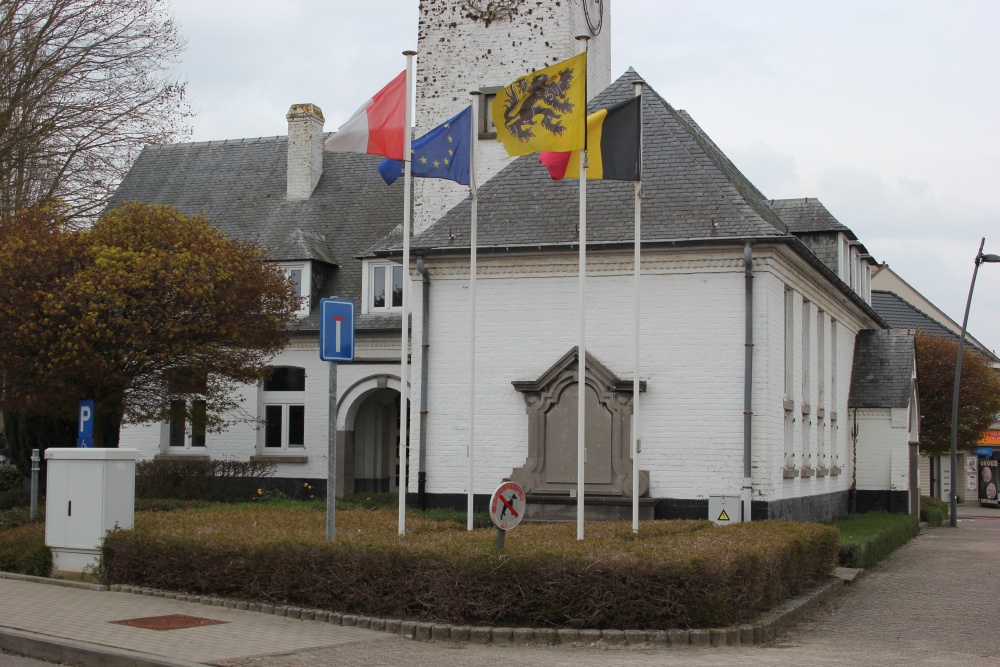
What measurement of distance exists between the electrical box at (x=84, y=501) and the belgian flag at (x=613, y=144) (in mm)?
7003

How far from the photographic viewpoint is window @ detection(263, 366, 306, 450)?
1313 inches

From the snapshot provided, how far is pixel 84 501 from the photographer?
15297mm

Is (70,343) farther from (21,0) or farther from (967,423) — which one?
(967,423)

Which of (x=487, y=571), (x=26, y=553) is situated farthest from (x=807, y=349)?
(x=26, y=553)

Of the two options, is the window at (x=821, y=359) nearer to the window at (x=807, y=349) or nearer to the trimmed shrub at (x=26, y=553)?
the window at (x=807, y=349)

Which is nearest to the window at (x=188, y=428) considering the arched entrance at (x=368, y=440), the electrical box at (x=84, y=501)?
the arched entrance at (x=368, y=440)

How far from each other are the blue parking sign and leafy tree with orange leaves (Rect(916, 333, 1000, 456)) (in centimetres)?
3618

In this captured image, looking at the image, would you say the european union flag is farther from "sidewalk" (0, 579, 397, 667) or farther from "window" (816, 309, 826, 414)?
"window" (816, 309, 826, 414)

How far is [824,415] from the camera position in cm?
2791

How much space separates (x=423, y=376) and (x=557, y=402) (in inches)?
112

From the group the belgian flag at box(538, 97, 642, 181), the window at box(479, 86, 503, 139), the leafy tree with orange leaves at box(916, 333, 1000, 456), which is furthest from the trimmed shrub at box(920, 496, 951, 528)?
the belgian flag at box(538, 97, 642, 181)

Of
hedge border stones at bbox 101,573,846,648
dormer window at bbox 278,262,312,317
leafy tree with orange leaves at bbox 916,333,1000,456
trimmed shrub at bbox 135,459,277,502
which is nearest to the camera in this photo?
hedge border stones at bbox 101,573,846,648

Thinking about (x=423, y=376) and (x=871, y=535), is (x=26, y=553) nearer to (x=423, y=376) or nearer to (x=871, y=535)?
(x=423, y=376)

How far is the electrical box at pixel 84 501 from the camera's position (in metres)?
15.2
